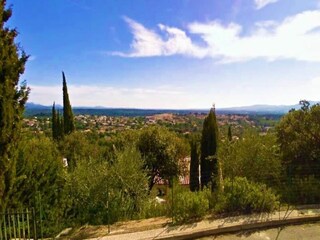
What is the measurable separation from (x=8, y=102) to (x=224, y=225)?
537cm

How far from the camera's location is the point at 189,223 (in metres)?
6.87

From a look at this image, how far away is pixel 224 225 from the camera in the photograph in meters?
6.62

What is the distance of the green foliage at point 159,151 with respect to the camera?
2005 cm

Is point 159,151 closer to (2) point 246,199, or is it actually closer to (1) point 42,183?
(1) point 42,183

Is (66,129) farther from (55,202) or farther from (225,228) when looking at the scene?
(225,228)

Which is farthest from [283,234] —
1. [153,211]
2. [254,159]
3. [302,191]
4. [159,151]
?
[159,151]

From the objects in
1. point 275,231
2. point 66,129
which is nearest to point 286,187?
point 275,231

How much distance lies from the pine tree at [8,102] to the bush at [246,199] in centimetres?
496

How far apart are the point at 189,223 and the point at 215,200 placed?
1267 mm

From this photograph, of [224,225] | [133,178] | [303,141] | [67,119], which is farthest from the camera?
[67,119]

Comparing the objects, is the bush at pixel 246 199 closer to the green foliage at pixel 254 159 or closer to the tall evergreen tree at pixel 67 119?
the green foliage at pixel 254 159

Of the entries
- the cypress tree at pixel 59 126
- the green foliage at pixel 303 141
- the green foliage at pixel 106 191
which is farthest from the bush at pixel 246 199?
the cypress tree at pixel 59 126

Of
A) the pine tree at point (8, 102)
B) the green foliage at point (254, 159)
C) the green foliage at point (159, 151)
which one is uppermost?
the pine tree at point (8, 102)

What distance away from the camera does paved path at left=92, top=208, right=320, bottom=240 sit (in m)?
6.27
